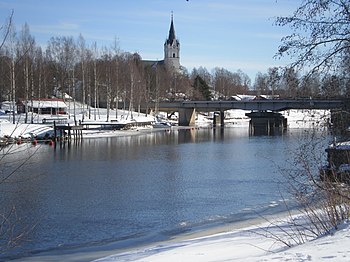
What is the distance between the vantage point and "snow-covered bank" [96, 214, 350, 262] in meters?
6.73

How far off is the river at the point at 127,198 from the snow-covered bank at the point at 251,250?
8.39 feet

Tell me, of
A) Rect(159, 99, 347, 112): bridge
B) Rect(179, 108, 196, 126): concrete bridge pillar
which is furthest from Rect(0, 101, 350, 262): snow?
Rect(179, 108, 196, 126): concrete bridge pillar

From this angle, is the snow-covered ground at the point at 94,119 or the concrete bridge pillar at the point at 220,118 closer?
the snow-covered ground at the point at 94,119

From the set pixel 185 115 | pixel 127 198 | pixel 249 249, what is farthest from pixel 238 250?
pixel 185 115

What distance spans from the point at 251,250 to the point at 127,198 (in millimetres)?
11340

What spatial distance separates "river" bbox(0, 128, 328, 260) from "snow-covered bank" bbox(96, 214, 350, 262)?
256 centimetres

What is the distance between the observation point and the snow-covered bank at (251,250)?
6.73 metres

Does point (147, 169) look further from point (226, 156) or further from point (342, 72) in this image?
point (342, 72)

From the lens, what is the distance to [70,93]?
8394cm

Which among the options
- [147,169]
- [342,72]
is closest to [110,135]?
[147,169]

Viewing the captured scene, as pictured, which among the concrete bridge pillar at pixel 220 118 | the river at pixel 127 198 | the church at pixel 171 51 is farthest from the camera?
the church at pixel 171 51

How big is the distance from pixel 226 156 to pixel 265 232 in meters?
25.4

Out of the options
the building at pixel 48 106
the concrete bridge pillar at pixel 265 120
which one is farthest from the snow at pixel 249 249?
the concrete bridge pillar at pixel 265 120

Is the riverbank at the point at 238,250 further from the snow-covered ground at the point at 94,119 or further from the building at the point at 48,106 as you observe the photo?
the building at the point at 48,106
